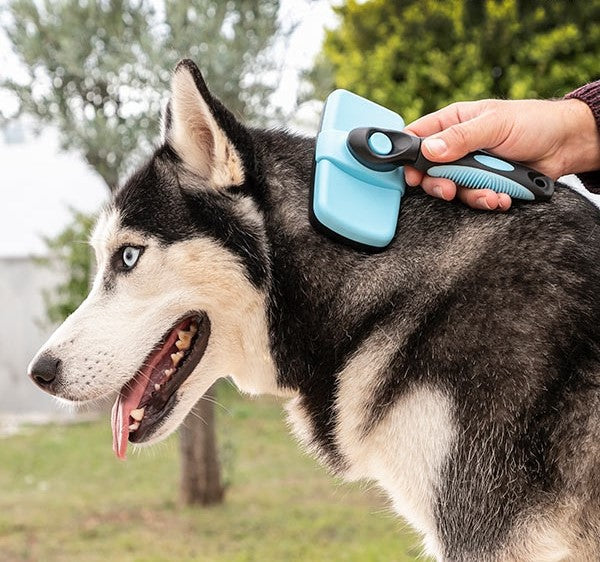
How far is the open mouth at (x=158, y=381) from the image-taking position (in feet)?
6.53

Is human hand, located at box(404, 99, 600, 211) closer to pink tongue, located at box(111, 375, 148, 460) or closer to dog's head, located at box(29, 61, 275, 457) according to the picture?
dog's head, located at box(29, 61, 275, 457)

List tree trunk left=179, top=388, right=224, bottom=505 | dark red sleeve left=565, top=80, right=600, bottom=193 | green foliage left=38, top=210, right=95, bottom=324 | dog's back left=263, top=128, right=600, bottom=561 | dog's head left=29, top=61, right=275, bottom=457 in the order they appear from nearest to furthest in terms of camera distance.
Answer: dog's back left=263, top=128, right=600, bottom=561 < dog's head left=29, top=61, right=275, bottom=457 < dark red sleeve left=565, top=80, right=600, bottom=193 < tree trunk left=179, top=388, right=224, bottom=505 < green foliage left=38, top=210, right=95, bottom=324

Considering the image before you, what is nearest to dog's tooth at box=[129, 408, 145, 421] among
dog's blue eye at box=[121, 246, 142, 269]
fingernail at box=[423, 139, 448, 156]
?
dog's blue eye at box=[121, 246, 142, 269]

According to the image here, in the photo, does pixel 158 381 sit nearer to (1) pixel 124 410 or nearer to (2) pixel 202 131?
(1) pixel 124 410

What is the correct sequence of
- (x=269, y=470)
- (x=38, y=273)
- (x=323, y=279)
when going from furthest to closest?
1. (x=38, y=273)
2. (x=269, y=470)
3. (x=323, y=279)

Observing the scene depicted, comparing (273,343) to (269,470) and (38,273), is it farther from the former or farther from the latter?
(38,273)

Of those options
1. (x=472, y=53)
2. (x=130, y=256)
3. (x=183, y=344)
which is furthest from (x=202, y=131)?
(x=472, y=53)

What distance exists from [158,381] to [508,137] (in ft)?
3.18

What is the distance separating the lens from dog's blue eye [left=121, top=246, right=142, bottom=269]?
6.53 feet

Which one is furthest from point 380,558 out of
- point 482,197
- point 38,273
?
point 38,273

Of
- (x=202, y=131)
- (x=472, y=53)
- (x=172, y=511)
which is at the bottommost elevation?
(x=172, y=511)

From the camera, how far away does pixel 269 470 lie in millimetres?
6793

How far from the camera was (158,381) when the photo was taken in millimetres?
2008

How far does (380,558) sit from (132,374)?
9.86 ft
